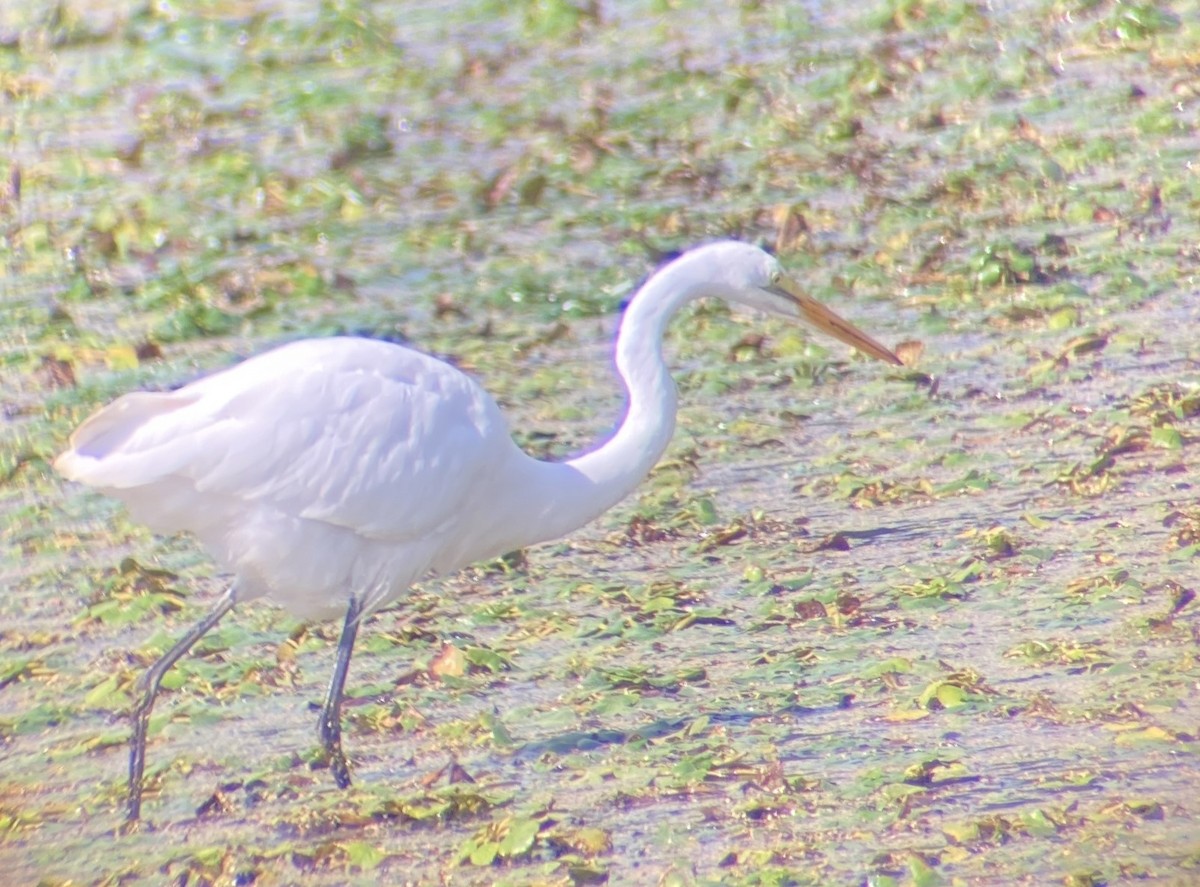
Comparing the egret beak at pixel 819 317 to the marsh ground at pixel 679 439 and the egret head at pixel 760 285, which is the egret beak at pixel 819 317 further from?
the marsh ground at pixel 679 439

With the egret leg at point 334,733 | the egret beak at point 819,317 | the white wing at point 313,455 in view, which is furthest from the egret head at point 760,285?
the egret leg at point 334,733

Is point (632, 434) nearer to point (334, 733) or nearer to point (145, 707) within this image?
point (334, 733)

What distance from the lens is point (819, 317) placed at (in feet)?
18.3

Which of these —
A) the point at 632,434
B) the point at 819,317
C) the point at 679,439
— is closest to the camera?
the point at 632,434

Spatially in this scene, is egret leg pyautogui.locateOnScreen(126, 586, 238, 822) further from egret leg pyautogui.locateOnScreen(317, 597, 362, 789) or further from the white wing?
egret leg pyautogui.locateOnScreen(317, 597, 362, 789)

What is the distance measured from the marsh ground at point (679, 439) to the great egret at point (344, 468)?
0.43m

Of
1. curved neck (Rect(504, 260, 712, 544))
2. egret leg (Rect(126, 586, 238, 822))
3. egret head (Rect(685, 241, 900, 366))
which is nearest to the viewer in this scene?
egret leg (Rect(126, 586, 238, 822))

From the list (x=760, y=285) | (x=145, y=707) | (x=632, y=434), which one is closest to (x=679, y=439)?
(x=760, y=285)

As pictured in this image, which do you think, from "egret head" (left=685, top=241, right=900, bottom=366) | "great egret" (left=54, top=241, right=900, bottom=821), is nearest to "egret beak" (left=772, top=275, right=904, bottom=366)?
"egret head" (left=685, top=241, right=900, bottom=366)

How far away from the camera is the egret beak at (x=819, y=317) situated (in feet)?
18.0

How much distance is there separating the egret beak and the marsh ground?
0.68m

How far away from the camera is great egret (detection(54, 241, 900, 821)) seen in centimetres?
491

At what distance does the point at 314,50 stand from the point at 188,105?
1.37 metres

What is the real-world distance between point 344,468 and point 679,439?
227 cm
